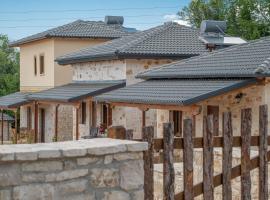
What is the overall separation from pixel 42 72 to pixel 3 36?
3119 cm

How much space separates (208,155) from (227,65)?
1080 centimetres

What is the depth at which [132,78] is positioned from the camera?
74.4 ft

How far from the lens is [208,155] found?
6707mm

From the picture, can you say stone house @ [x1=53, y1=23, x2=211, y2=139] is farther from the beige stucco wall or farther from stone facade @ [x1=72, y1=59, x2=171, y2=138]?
the beige stucco wall

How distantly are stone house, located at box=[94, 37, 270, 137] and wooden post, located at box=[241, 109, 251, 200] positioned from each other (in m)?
7.97

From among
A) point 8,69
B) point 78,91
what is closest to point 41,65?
point 78,91

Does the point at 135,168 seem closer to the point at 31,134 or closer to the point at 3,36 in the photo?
the point at 31,134

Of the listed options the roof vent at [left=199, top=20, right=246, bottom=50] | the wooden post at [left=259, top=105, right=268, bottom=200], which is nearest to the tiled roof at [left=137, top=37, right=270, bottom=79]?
the roof vent at [left=199, top=20, right=246, bottom=50]

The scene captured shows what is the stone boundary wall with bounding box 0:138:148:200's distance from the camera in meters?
5.66

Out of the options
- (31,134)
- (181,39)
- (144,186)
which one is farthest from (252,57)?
(31,134)

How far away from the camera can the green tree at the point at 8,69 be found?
4919cm

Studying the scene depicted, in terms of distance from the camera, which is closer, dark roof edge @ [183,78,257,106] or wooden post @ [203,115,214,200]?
wooden post @ [203,115,214,200]

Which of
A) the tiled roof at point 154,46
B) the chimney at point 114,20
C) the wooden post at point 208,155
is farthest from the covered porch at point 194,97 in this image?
the chimney at point 114,20

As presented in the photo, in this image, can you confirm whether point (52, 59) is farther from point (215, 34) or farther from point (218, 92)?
point (218, 92)
